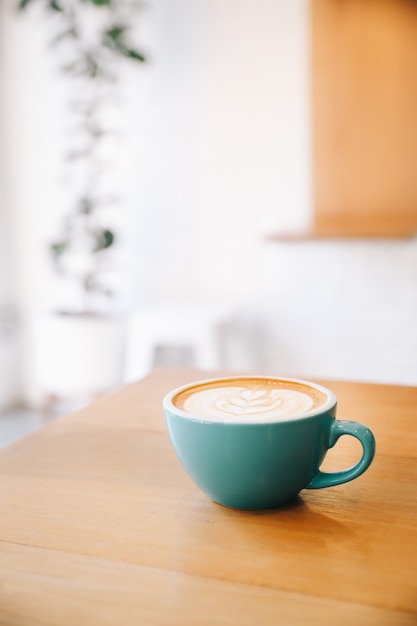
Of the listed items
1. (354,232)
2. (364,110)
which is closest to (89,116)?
(364,110)

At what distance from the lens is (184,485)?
2.03 feet

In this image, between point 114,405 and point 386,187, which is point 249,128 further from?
point 114,405

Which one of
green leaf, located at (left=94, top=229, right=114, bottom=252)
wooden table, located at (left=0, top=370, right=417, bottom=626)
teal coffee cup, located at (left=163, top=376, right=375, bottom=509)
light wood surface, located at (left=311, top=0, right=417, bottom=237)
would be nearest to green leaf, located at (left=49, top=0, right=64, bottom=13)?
green leaf, located at (left=94, top=229, right=114, bottom=252)

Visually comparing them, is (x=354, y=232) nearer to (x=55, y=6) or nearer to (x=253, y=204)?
(x=253, y=204)

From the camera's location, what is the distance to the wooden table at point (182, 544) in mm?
427

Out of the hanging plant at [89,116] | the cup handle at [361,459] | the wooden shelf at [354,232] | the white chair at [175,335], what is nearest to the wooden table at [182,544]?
the cup handle at [361,459]

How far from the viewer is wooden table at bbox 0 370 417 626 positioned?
0.43 m

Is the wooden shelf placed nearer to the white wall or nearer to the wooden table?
the white wall

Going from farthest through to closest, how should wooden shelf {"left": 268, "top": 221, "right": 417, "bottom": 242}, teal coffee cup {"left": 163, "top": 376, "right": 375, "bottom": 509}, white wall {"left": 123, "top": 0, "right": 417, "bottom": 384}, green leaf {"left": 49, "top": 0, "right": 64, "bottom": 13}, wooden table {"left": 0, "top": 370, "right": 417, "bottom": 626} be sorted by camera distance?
white wall {"left": 123, "top": 0, "right": 417, "bottom": 384} < green leaf {"left": 49, "top": 0, "right": 64, "bottom": 13} < wooden shelf {"left": 268, "top": 221, "right": 417, "bottom": 242} < teal coffee cup {"left": 163, "top": 376, "right": 375, "bottom": 509} < wooden table {"left": 0, "top": 370, "right": 417, "bottom": 626}

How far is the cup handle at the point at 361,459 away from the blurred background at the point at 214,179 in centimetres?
163

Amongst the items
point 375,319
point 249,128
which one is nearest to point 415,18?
point 249,128

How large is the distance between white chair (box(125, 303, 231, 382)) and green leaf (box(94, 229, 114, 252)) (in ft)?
0.97

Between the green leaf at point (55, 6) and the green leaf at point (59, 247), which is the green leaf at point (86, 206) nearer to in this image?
the green leaf at point (59, 247)

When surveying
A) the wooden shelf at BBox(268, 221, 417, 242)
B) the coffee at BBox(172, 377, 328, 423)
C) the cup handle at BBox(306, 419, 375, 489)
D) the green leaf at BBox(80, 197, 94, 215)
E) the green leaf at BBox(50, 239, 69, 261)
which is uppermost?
the green leaf at BBox(80, 197, 94, 215)
